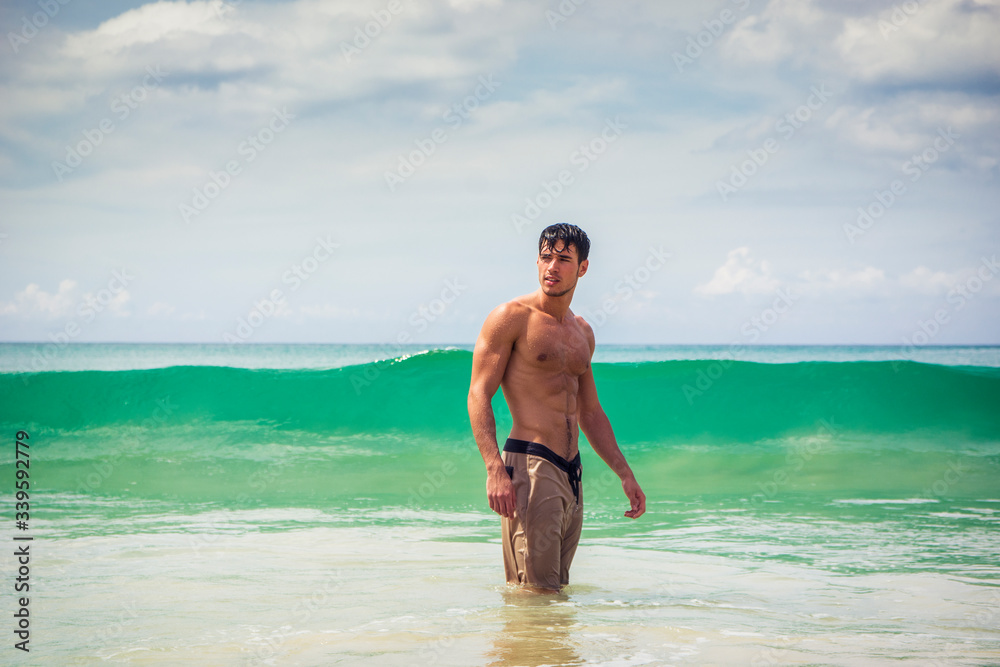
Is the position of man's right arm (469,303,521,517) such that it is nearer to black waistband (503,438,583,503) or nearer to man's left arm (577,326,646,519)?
black waistband (503,438,583,503)

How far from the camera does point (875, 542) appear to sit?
6.11 m

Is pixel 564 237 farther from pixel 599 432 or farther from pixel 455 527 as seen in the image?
pixel 455 527

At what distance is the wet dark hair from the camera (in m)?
4.03

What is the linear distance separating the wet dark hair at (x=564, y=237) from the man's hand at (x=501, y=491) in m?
1.08

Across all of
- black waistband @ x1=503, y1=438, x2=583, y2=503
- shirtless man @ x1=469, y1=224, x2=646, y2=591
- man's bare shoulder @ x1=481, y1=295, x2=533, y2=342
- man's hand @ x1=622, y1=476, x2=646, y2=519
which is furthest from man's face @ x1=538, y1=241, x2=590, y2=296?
man's hand @ x1=622, y1=476, x2=646, y2=519

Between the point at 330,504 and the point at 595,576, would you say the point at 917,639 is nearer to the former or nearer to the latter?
the point at 595,576

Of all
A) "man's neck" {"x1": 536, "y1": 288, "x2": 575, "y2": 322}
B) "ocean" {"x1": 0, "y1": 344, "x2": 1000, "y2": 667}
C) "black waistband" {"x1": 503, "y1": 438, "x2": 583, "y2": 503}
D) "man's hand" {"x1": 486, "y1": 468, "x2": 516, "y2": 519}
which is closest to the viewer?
"ocean" {"x1": 0, "y1": 344, "x2": 1000, "y2": 667}

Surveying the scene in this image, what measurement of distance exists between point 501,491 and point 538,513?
22 centimetres

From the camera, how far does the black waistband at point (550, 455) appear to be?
3.97 m

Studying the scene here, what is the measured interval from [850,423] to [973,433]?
1.98 m

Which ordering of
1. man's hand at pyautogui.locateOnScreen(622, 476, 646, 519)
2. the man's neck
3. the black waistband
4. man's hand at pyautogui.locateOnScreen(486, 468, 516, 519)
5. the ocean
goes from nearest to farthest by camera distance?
the ocean, man's hand at pyautogui.locateOnScreen(486, 468, 516, 519), the black waistband, the man's neck, man's hand at pyautogui.locateOnScreen(622, 476, 646, 519)

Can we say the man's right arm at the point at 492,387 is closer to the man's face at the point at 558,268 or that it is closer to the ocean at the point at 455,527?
the man's face at the point at 558,268

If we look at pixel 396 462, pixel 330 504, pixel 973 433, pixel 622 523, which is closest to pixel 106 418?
pixel 396 462

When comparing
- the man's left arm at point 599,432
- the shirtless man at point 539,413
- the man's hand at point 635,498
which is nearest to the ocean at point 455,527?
the shirtless man at point 539,413
